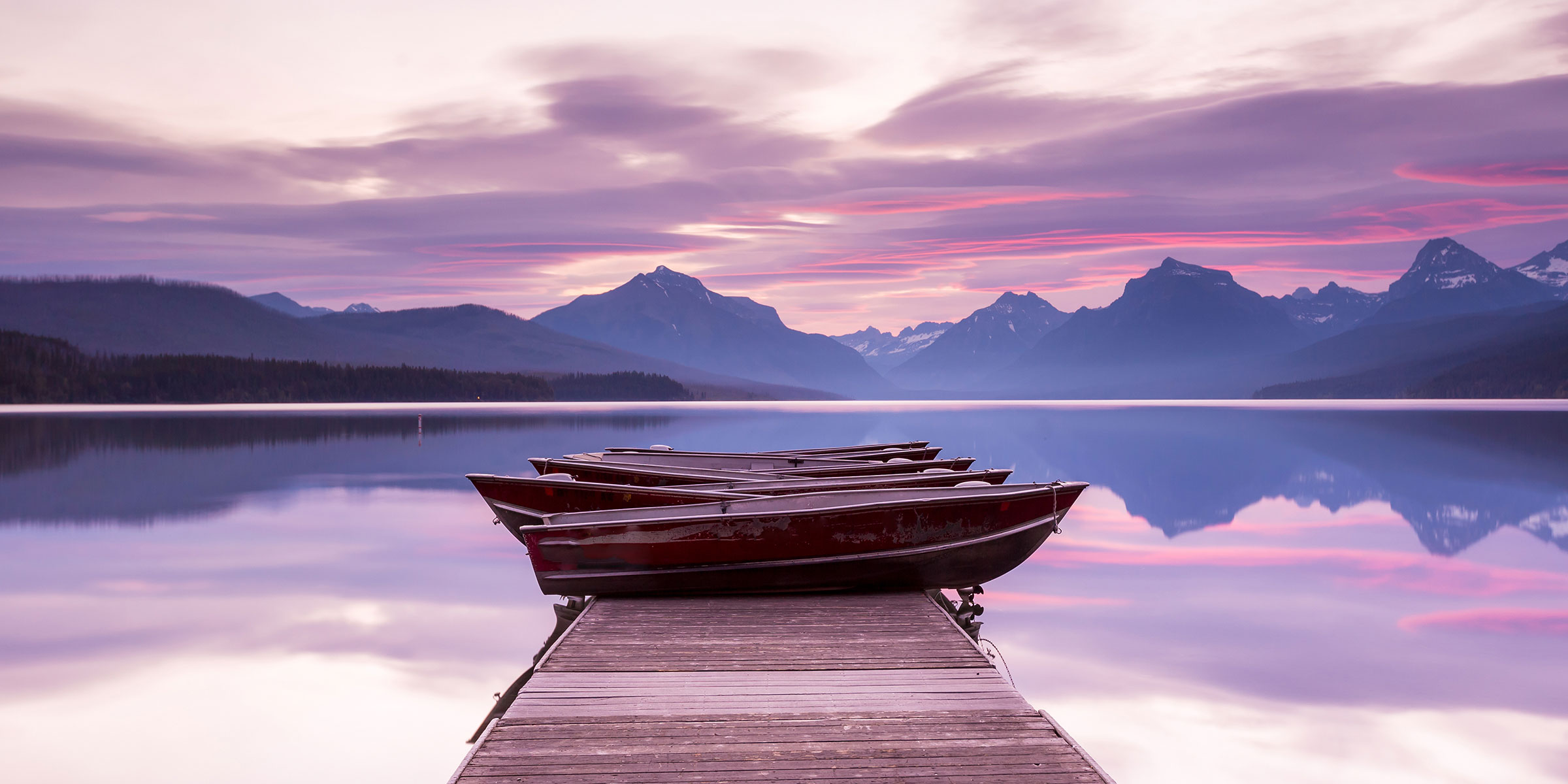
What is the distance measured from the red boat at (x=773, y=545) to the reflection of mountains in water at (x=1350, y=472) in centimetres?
1419

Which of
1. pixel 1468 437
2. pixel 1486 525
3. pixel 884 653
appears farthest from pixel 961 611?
pixel 1468 437

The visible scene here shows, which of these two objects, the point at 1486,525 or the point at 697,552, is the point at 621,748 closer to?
the point at 697,552

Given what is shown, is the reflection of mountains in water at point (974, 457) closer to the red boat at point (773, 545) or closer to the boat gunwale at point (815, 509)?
the boat gunwale at point (815, 509)

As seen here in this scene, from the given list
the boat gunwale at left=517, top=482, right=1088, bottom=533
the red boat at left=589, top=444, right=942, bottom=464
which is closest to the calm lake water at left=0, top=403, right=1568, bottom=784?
the boat gunwale at left=517, top=482, right=1088, bottom=533

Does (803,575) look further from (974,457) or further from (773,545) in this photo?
(974,457)

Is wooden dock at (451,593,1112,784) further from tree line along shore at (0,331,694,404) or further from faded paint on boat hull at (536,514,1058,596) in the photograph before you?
tree line along shore at (0,331,694,404)

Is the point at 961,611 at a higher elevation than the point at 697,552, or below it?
below

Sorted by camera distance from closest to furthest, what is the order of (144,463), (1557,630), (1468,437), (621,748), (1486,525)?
(621,748) → (1557,630) → (1486,525) → (144,463) → (1468,437)

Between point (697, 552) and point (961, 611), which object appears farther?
point (961, 611)

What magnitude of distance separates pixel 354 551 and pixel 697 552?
528 inches

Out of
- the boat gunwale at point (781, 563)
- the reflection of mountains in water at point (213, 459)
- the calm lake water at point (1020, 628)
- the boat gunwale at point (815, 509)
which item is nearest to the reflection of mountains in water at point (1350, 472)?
the calm lake water at point (1020, 628)

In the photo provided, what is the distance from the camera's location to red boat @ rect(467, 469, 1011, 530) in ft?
52.6

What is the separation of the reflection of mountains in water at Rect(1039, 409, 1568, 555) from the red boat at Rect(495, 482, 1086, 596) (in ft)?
46.6

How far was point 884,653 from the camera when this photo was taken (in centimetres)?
996
